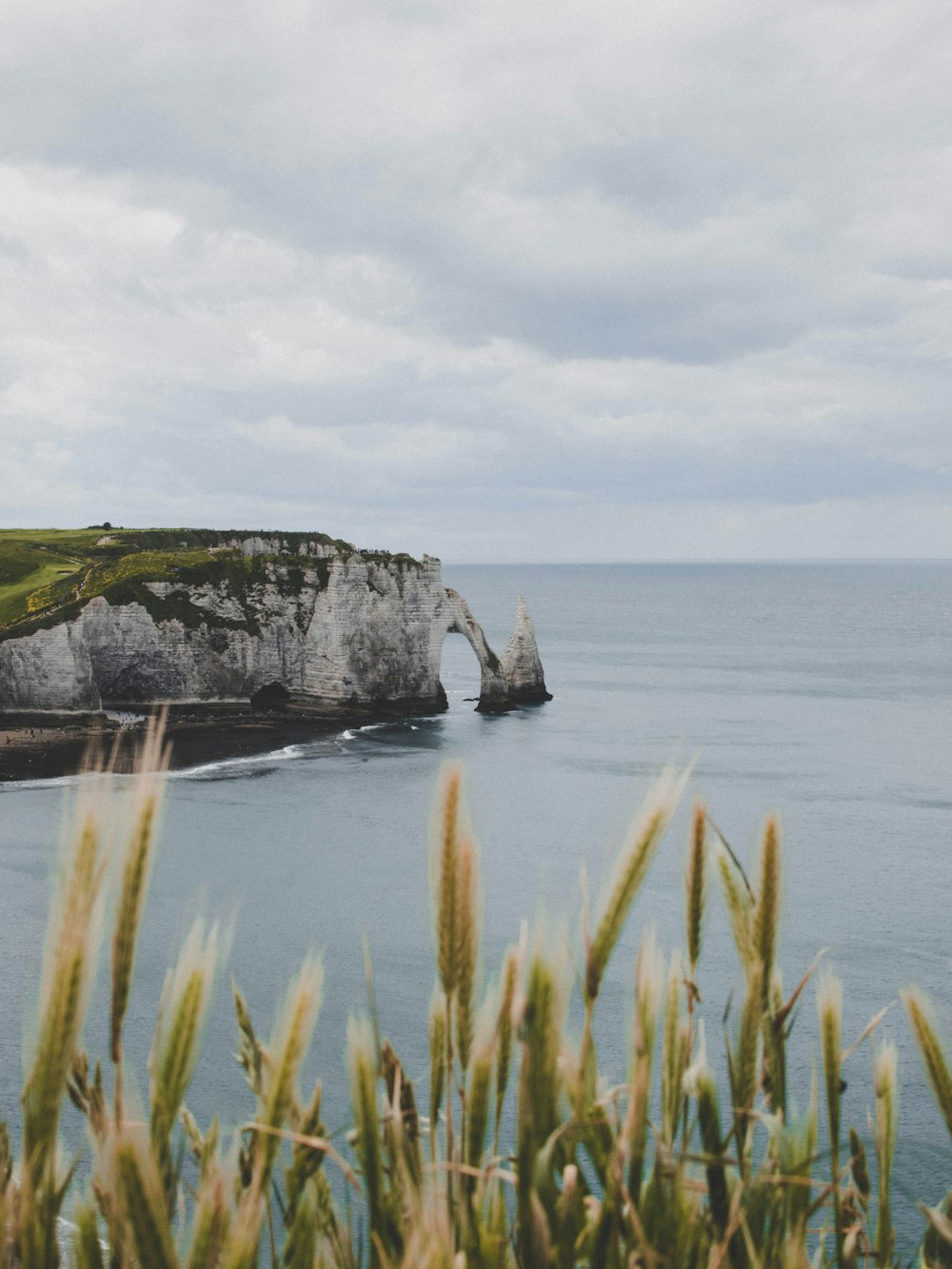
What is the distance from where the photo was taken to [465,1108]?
222 cm

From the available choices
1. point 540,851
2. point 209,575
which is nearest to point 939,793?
point 540,851

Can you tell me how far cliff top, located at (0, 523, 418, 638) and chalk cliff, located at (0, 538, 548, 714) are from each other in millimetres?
190

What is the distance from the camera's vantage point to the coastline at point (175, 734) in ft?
155

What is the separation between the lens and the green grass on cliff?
5741cm

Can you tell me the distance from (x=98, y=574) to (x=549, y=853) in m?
40.1

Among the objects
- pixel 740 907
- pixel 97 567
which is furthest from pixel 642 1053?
pixel 97 567

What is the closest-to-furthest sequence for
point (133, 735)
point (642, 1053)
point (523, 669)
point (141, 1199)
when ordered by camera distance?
point (141, 1199)
point (642, 1053)
point (133, 735)
point (523, 669)

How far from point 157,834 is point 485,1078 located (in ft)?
3.00

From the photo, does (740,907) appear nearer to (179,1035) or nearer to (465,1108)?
(465,1108)

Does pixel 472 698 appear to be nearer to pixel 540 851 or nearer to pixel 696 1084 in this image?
pixel 540 851

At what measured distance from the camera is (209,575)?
61.8 meters

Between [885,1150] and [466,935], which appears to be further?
[885,1150]

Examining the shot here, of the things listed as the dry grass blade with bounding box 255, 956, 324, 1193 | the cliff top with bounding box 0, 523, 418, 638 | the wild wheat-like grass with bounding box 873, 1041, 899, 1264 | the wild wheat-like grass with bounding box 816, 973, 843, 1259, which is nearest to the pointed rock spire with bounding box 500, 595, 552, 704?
the cliff top with bounding box 0, 523, 418, 638

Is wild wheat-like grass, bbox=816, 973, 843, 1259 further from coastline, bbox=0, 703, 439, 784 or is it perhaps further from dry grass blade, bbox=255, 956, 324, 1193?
coastline, bbox=0, 703, 439, 784
